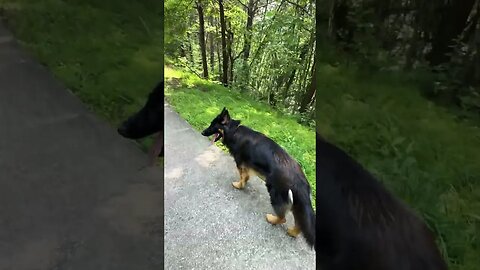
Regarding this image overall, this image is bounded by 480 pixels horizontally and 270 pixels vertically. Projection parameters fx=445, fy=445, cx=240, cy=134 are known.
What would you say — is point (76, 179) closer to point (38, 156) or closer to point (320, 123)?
point (38, 156)

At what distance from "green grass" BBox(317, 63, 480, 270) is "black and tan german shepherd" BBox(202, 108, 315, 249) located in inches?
27.0

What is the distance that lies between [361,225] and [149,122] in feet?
2.15

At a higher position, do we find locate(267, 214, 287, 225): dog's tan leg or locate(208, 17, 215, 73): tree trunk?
locate(208, 17, 215, 73): tree trunk

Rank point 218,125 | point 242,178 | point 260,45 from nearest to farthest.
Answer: point 242,178 < point 218,125 < point 260,45

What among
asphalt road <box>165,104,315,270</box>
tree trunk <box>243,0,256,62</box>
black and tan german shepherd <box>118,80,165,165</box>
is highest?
tree trunk <box>243,0,256,62</box>

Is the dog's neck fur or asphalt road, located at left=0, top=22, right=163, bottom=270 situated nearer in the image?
asphalt road, located at left=0, top=22, right=163, bottom=270

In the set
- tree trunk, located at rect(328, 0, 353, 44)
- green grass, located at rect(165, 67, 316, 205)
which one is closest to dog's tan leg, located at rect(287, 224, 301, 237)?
green grass, located at rect(165, 67, 316, 205)

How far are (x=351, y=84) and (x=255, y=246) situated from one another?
3.33 feet

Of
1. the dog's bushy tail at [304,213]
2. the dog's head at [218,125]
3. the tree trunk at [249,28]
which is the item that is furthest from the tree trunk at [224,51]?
the dog's bushy tail at [304,213]

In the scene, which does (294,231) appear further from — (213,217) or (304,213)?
(213,217)

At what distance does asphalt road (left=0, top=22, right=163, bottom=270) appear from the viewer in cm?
117

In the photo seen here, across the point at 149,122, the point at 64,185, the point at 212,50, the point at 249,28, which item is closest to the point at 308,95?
the point at 249,28

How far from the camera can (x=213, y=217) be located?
2023 millimetres

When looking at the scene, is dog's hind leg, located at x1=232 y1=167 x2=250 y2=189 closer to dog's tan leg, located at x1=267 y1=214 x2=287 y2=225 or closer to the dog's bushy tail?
dog's tan leg, located at x1=267 y1=214 x2=287 y2=225
